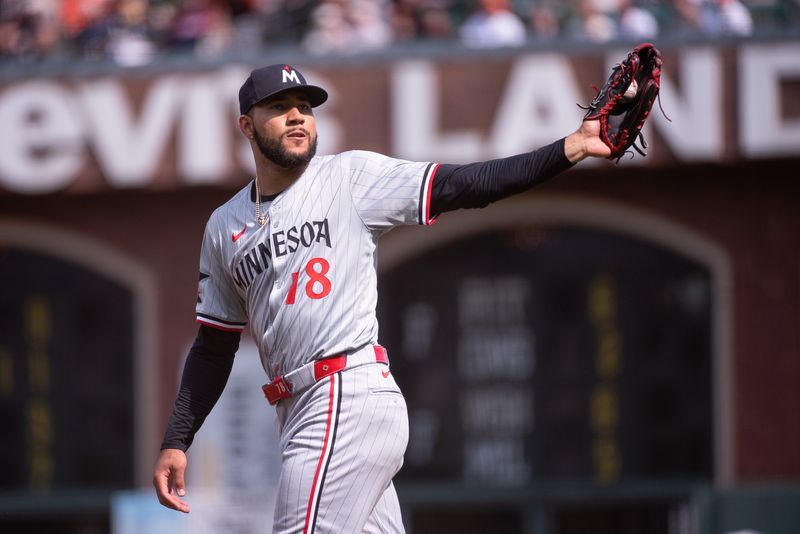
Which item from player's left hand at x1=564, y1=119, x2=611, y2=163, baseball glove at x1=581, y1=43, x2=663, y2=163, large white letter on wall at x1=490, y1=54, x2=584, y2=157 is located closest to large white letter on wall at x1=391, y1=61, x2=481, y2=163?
large white letter on wall at x1=490, y1=54, x2=584, y2=157

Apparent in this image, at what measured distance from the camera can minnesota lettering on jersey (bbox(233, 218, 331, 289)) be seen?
4.11m

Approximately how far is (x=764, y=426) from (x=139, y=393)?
4598mm

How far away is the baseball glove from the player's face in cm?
83

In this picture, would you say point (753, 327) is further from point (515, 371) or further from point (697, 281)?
point (515, 371)

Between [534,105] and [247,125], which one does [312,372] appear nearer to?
[247,125]

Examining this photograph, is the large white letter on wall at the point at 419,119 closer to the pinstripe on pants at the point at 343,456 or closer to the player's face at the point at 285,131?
the player's face at the point at 285,131

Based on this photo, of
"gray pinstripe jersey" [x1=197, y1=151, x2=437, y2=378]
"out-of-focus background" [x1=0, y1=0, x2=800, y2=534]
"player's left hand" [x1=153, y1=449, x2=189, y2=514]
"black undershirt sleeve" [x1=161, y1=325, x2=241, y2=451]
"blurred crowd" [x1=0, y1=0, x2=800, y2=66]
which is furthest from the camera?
"blurred crowd" [x1=0, y1=0, x2=800, y2=66]

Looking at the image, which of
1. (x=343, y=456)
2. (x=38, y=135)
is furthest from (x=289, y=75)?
(x=38, y=135)

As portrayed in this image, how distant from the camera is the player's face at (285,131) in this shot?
4.14 m

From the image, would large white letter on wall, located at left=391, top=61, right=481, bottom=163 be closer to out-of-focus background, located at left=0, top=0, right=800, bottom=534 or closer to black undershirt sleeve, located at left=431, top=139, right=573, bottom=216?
out-of-focus background, located at left=0, top=0, right=800, bottom=534

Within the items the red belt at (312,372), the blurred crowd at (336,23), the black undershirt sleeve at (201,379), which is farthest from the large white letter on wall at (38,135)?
the red belt at (312,372)

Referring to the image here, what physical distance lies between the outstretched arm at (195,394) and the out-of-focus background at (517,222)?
212 inches

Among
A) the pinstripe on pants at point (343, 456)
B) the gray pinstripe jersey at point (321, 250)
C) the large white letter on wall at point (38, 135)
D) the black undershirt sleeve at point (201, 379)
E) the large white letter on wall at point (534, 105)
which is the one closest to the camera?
the pinstripe on pants at point (343, 456)

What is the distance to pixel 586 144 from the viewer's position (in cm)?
383
